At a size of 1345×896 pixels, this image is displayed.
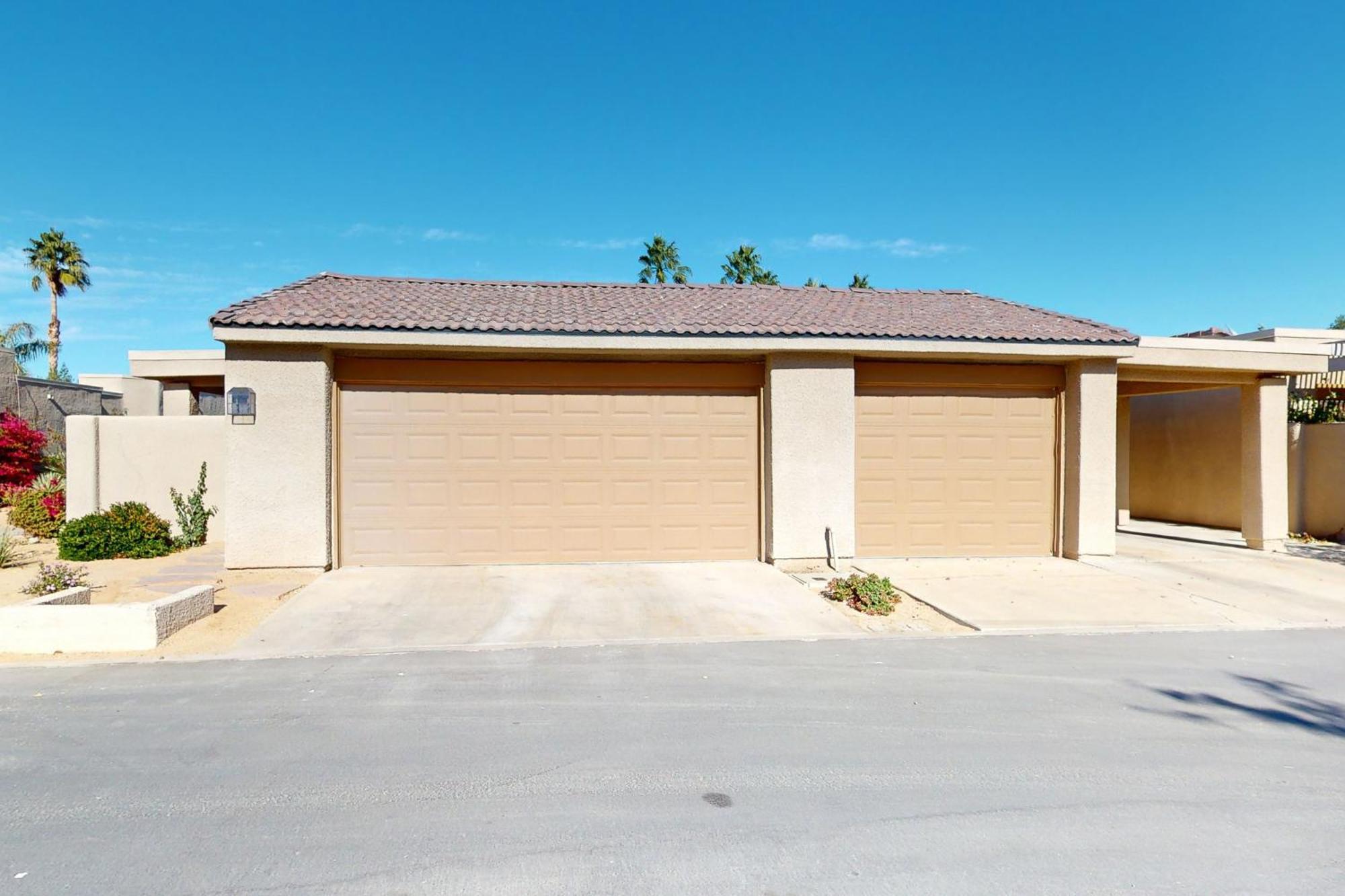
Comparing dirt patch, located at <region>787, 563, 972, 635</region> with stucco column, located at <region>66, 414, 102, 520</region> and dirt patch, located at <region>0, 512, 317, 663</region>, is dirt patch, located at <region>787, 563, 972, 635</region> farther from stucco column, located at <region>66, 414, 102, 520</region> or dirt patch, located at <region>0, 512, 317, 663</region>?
stucco column, located at <region>66, 414, 102, 520</region>

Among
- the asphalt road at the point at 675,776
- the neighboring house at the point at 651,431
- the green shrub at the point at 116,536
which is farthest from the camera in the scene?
the green shrub at the point at 116,536

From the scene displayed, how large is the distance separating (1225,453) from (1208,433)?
1.88 ft

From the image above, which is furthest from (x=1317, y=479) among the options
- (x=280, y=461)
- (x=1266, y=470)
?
(x=280, y=461)

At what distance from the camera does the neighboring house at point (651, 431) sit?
992 cm

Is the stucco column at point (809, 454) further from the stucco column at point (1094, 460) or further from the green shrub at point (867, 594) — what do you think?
the stucco column at point (1094, 460)

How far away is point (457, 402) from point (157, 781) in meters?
6.77

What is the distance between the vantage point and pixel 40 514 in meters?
13.6

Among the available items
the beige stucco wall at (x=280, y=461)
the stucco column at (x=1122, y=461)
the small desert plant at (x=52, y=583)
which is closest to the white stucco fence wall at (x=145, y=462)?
the beige stucco wall at (x=280, y=461)

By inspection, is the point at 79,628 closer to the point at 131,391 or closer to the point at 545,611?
the point at 545,611

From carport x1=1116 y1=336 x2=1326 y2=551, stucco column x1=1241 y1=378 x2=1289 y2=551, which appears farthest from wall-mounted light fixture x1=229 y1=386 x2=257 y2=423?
stucco column x1=1241 y1=378 x2=1289 y2=551

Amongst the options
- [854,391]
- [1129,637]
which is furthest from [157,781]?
[854,391]

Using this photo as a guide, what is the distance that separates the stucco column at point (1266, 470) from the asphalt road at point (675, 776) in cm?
775

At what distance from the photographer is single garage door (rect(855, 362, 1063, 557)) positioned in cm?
1130

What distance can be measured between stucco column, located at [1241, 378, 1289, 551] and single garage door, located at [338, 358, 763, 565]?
8.76m
